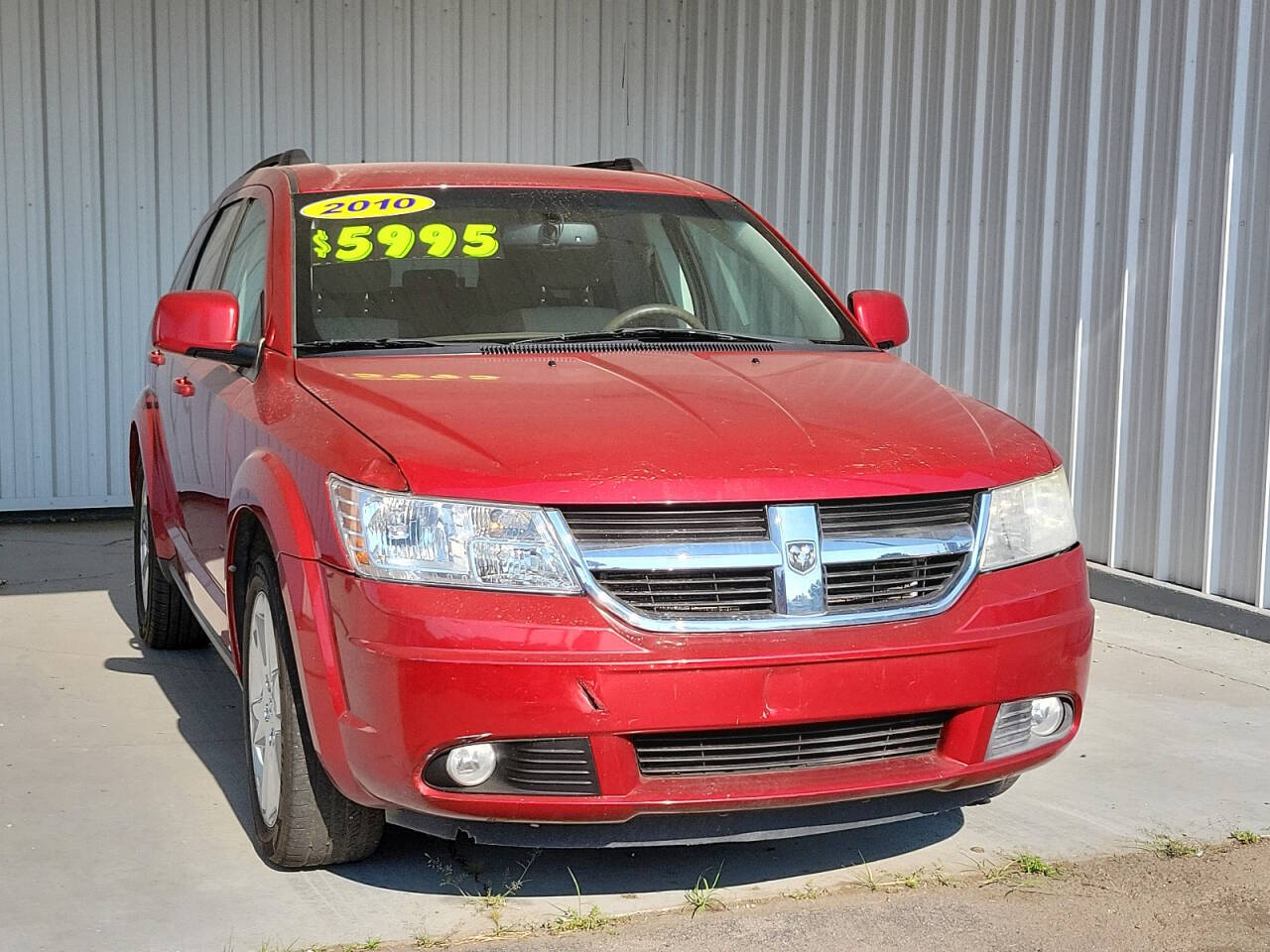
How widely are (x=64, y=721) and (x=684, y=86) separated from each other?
7.21 metres

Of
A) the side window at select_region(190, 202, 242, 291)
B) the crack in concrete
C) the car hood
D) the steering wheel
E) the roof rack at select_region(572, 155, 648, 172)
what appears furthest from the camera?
the crack in concrete

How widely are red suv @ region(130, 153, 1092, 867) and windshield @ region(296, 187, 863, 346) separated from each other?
0.15 metres

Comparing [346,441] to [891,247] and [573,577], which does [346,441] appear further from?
[891,247]

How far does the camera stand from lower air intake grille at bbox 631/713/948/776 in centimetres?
326

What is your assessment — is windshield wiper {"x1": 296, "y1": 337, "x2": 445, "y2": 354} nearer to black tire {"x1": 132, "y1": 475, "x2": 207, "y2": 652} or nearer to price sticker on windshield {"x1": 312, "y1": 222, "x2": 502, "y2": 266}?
price sticker on windshield {"x1": 312, "y1": 222, "x2": 502, "y2": 266}

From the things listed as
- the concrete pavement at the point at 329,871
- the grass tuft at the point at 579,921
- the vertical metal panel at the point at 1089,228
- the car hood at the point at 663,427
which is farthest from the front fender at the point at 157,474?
the vertical metal panel at the point at 1089,228

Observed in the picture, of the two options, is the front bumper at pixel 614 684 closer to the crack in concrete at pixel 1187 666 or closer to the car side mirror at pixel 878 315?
the car side mirror at pixel 878 315

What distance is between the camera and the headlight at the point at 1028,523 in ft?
11.4

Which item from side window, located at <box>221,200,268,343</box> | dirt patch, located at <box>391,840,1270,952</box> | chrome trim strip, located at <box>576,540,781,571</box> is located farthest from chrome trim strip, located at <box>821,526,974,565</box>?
side window, located at <box>221,200,268,343</box>

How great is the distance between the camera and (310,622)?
3.32 metres

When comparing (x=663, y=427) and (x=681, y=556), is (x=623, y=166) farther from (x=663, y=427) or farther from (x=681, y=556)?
(x=681, y=556)

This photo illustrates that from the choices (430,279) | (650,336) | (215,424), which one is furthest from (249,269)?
(650,336)

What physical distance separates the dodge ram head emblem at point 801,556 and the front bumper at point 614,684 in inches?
5.3

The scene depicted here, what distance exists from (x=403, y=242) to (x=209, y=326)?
0.60 meters
